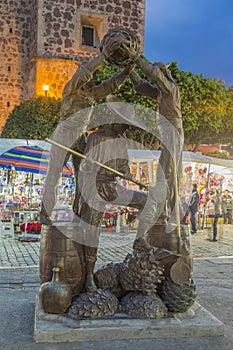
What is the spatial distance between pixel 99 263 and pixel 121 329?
12.6 ft

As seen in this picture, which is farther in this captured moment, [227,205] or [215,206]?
[227,205]

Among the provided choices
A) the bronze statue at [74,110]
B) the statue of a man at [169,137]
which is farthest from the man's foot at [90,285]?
the statue of a man at [169,137]

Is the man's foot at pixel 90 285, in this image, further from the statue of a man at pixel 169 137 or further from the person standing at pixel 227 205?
the person standing at pixel 227 205

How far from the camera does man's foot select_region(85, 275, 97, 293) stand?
157 inches

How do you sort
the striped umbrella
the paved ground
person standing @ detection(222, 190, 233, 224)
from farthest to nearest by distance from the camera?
person standing @ detection(222, 190, 233, 224) → the striped umbrella → the paved ground

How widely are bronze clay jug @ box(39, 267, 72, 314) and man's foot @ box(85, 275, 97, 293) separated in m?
0.17

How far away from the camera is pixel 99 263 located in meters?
7.51

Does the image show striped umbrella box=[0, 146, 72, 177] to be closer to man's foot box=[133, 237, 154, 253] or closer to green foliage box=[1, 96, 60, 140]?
man's foot box=[133, 237, 154, 253]

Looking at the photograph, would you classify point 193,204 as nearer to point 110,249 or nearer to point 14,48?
point 110,249

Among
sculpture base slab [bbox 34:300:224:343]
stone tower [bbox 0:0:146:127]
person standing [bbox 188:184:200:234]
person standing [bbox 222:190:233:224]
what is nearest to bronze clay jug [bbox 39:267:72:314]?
sculpture base slab [bbox 34:300:224:343]

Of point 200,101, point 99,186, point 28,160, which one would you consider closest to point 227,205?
point 200,101

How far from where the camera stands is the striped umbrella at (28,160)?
1074 centimetres

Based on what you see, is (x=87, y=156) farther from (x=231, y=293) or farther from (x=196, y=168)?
(x=196, y=168)

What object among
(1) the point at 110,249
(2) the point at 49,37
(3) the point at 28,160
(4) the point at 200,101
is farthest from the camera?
(2) the point at 49,37
